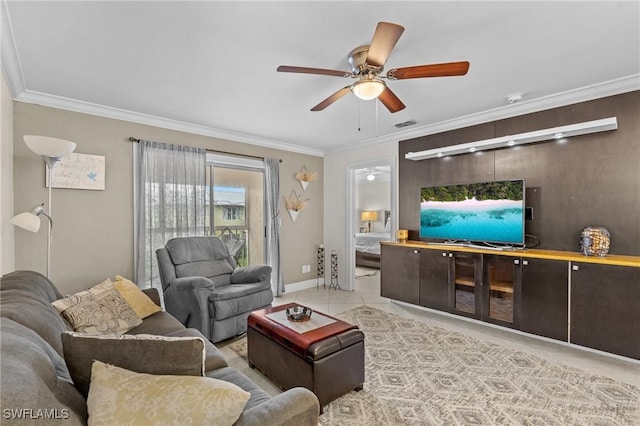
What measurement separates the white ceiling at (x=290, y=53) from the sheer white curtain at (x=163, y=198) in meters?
0.50

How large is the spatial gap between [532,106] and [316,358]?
11.1 feet

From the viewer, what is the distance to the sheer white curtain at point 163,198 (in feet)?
11.6

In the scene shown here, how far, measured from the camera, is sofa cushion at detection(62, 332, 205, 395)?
98cm

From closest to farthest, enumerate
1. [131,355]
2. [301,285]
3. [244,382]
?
[131,355]
[244,382]
[301,285]

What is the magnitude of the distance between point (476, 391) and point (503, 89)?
2.66 m

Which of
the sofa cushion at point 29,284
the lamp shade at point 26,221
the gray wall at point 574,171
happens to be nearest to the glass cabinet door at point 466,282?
the gray wall at point 574,171

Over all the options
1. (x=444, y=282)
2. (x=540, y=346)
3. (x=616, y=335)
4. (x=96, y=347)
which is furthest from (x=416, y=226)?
(x=96, y=347)

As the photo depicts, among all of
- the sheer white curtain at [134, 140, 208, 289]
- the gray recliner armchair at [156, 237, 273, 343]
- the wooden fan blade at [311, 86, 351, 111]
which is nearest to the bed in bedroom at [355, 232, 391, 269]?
the gray recliner armchair at [156, 237, 273, 343]

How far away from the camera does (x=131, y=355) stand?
0.99 m

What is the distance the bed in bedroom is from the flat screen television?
2.66 meters

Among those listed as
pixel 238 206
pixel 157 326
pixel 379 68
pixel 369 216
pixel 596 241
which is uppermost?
pixel 379 68

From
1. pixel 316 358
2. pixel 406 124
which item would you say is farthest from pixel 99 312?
pixel 406 124

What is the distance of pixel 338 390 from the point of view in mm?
2062

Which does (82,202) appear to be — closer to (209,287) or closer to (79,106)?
(79,106)
